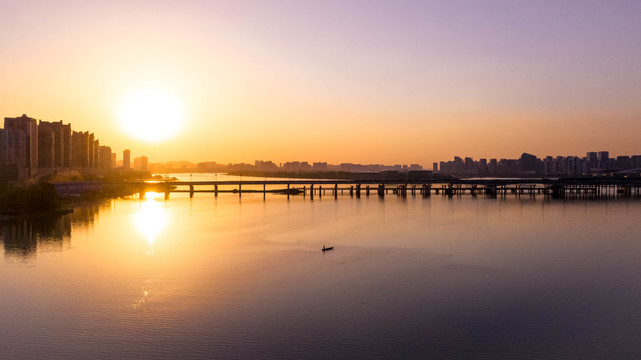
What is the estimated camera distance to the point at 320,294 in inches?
1099

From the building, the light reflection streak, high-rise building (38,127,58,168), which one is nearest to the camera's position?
the light reflection streak

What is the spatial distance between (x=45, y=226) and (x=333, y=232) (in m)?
38.6

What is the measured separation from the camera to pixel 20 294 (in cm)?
2850

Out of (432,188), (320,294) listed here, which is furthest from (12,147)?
(320,294)

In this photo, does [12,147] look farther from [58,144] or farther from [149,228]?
[149,228]

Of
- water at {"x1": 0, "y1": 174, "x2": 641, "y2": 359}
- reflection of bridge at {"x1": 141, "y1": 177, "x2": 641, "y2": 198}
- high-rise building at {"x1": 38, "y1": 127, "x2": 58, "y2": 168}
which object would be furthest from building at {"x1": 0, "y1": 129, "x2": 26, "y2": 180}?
water at {"x1": 0, "y1": 174, "x2": 641, "y2": 359}

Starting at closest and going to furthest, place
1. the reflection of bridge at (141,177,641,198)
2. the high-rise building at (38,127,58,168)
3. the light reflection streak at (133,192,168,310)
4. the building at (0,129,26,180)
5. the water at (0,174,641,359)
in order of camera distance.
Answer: the water at (0,174,641,359) < the light reflection streak at (133,192,168,310) < the reflection of bridge at (141,177,641,198) < the building at (0,129,26,180) < the high-rise building at (38,127,58,168)

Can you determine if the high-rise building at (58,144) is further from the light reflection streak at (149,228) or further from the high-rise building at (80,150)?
the light reflection streak at (149,228)

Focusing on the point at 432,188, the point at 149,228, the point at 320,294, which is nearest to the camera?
the point at 320,294

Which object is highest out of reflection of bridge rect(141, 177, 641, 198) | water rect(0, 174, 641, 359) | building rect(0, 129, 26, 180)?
building rect(0, 129, 26, 180)

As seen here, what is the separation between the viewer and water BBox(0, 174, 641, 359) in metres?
20.2

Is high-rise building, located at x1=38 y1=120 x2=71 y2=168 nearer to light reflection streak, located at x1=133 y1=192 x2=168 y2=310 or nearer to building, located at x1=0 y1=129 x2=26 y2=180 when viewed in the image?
building, located at x1=0 y1=129 x2=26 y2=180

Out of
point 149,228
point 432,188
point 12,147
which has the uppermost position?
point 12,147

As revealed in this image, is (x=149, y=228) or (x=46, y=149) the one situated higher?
(x=46, y=149)
